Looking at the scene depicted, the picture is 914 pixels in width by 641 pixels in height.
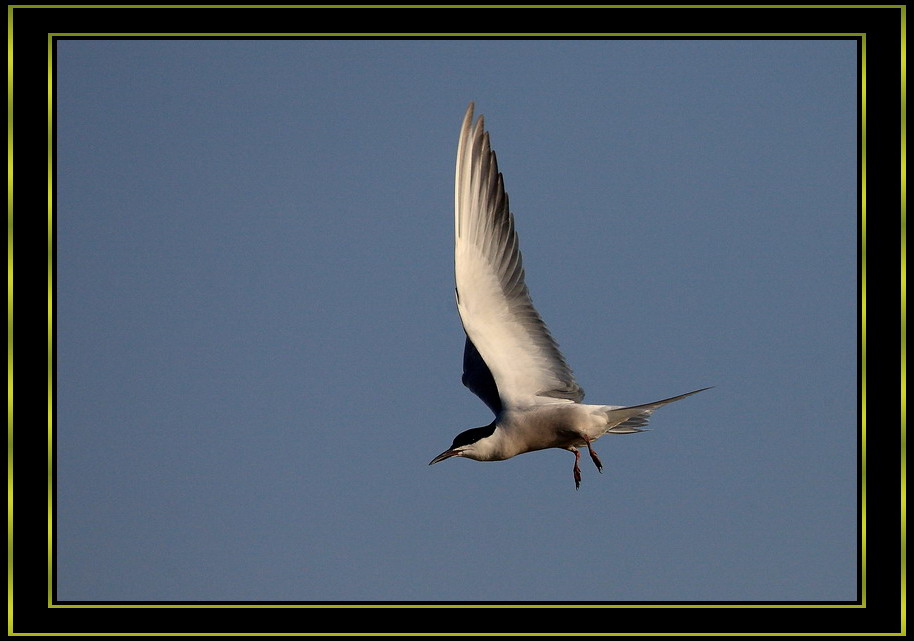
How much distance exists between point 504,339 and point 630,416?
146 cm

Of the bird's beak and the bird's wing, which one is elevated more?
the bird's wing

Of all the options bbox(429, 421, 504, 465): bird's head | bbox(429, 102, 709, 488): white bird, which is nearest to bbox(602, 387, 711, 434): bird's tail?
bbox(429, 102, 709, 488): white bird

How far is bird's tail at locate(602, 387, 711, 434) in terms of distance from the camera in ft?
37.1

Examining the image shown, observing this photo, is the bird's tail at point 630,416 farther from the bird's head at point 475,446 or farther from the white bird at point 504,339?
the bird's head at point 475,446

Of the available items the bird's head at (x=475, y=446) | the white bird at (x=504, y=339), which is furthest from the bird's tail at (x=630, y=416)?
the bird's head at (x=475, y=446)

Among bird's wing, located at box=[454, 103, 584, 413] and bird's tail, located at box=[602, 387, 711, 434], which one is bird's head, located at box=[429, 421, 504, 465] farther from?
bird's tail, located at box=[602, 387, 711, 434]

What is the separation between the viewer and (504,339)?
11883 millimetres

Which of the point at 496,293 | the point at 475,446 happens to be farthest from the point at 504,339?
the point at 475,446

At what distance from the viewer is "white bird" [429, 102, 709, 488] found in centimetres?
1156

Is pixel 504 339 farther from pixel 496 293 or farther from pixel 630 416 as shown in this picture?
pixel 630 416

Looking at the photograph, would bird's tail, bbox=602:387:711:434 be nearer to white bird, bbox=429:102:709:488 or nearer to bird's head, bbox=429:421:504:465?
white bird, bbox=429:102:709:488

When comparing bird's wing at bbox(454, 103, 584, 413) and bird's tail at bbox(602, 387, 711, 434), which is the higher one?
bird's wing at bbox(454, 103, 584, 413)

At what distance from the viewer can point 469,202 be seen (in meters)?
11.6
